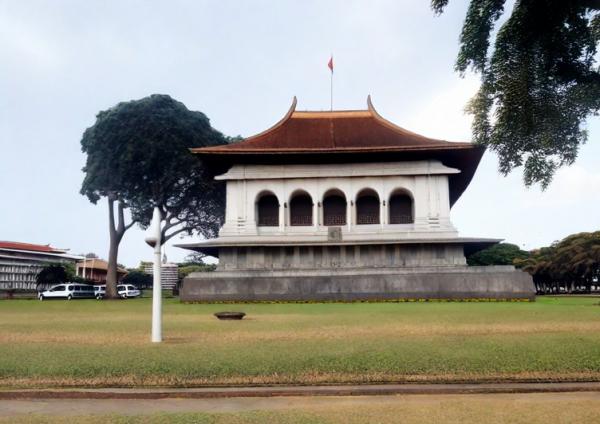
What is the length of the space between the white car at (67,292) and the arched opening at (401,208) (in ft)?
86.8

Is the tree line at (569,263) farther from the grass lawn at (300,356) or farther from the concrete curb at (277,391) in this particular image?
the concrete curb at (277,391)

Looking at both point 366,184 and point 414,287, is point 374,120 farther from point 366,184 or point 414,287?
point 414,287

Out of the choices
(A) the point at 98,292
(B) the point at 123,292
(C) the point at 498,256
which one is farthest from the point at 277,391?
(C) the point at 498,256

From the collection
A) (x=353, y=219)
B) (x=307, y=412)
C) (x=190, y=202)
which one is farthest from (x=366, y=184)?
(x=307, y=412)

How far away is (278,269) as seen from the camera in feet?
91.4

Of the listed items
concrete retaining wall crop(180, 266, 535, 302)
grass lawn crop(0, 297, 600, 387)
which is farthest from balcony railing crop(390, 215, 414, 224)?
grass lawn crop(0, 297, 600, 387)

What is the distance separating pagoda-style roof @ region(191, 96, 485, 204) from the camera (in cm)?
2948

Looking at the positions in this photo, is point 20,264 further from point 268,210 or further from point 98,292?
point 268,210

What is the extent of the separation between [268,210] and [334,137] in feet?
18.3

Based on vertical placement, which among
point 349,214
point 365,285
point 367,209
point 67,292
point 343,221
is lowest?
point 67,292

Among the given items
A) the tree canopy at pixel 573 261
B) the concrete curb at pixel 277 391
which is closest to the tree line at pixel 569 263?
the tree canopy at pixel 573 261

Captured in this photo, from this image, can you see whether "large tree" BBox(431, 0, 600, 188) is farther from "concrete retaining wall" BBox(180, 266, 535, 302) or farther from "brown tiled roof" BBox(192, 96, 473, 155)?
"brown tiled roof" BBox(192, 96, 473, 155)

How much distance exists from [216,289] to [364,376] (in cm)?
2050

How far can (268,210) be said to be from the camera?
32.0 meters
